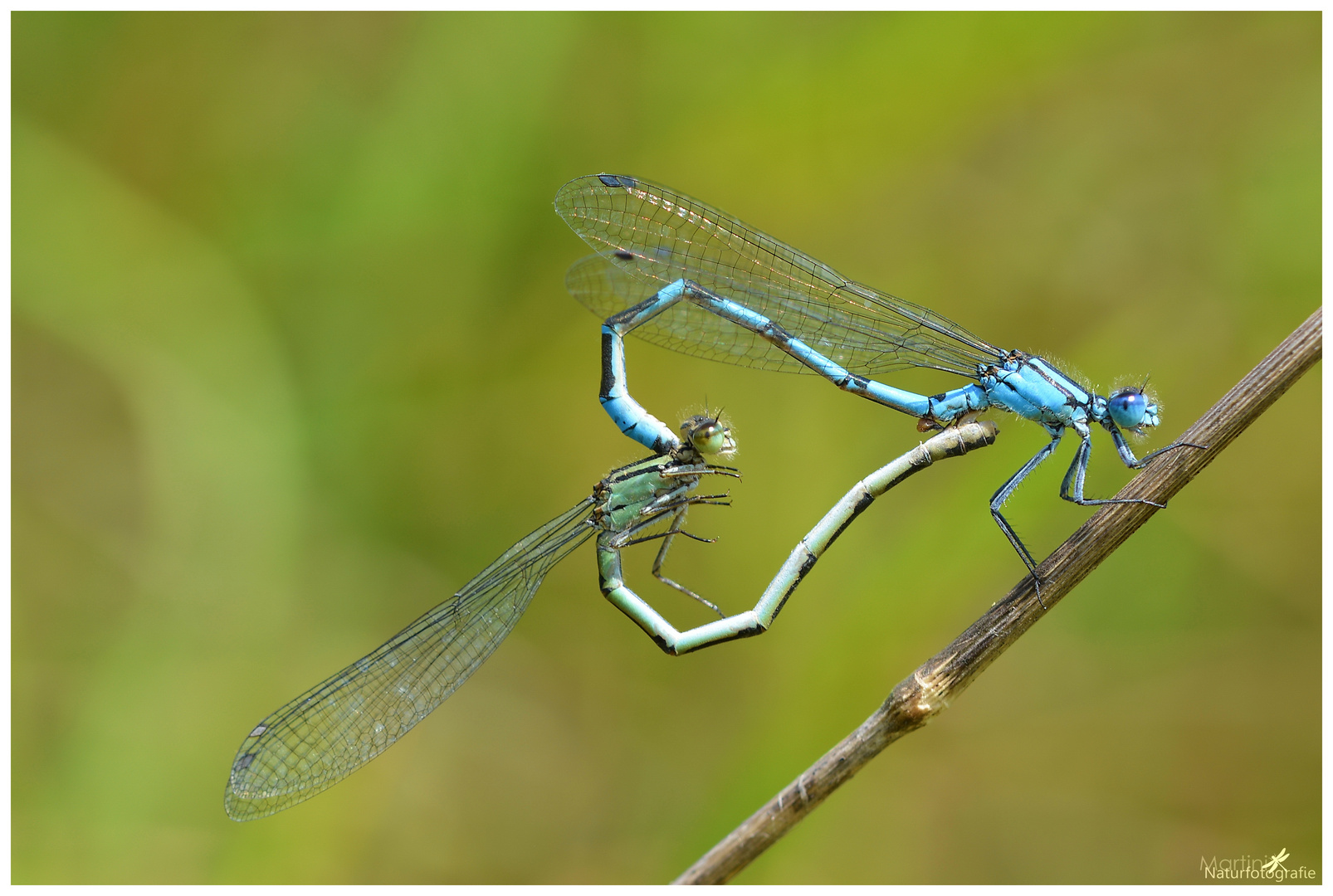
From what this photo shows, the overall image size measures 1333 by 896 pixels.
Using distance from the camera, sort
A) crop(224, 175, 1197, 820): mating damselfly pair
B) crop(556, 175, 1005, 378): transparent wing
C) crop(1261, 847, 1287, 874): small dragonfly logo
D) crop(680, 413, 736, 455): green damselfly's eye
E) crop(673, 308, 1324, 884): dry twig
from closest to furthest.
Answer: crop(673, 308, 1324, 884): dry twig < crop(680, 413, 736, 455): green damselfly's eye < crop(224, 175, 1197, 820): mating damselfly pair < crop(556, 175, 1005, 378): transparent wing < crop(1261, 847, 1287, 874): small dragonfly logo

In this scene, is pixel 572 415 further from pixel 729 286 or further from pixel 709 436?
pixel 709 436

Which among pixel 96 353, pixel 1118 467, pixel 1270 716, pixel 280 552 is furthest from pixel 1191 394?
pixel 96 353

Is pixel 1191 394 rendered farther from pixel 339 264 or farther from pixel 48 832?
pixel 48 832

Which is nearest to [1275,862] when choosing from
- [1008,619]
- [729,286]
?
[1008,619]

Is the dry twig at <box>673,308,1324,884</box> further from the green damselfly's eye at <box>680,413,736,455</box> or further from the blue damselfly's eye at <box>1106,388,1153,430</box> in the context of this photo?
the green damselfly's eye at <box>680,413,736,455</box>

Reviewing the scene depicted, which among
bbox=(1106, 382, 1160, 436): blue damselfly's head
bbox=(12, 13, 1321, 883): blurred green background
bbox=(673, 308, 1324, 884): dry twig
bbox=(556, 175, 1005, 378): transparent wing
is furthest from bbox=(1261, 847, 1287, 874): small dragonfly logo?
bbox=(556, 175, 1005, 378): transparent wing

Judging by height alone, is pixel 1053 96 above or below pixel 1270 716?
above
